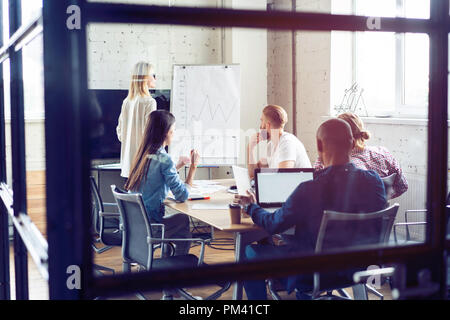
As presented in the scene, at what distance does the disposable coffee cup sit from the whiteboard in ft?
8.98

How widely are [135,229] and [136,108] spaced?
178cm

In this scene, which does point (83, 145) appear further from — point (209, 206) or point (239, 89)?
point (239, 89)

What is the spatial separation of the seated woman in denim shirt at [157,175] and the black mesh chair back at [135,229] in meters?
0.27

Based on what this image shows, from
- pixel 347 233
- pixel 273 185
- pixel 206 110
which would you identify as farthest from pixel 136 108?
pixel 347 233

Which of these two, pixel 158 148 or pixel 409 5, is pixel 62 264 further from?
pixel 409 5

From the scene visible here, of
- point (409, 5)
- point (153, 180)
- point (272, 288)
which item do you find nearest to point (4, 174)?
point (153, 180)

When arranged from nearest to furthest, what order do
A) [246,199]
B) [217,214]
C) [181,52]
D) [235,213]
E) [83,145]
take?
[83,145]
[235,213]
[246,199]
[217,214]
[181,52]

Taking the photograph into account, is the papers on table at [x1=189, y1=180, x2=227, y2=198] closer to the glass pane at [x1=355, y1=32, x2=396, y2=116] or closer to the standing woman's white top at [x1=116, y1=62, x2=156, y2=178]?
the standing woman's white top at [x1=116, y1=62, x2=156, y2=178]

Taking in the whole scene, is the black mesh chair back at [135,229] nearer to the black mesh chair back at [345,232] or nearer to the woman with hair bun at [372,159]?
the black mesh chair back at [345,232]

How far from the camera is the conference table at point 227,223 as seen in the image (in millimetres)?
2748

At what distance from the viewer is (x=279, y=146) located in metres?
3.83

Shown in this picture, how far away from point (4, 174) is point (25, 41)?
109 centimetres

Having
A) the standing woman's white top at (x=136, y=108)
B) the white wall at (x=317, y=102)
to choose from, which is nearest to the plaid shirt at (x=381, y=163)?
the white wall at (x=317, y=102)

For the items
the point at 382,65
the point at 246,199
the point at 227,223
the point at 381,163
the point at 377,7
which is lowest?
the point at 227,223
